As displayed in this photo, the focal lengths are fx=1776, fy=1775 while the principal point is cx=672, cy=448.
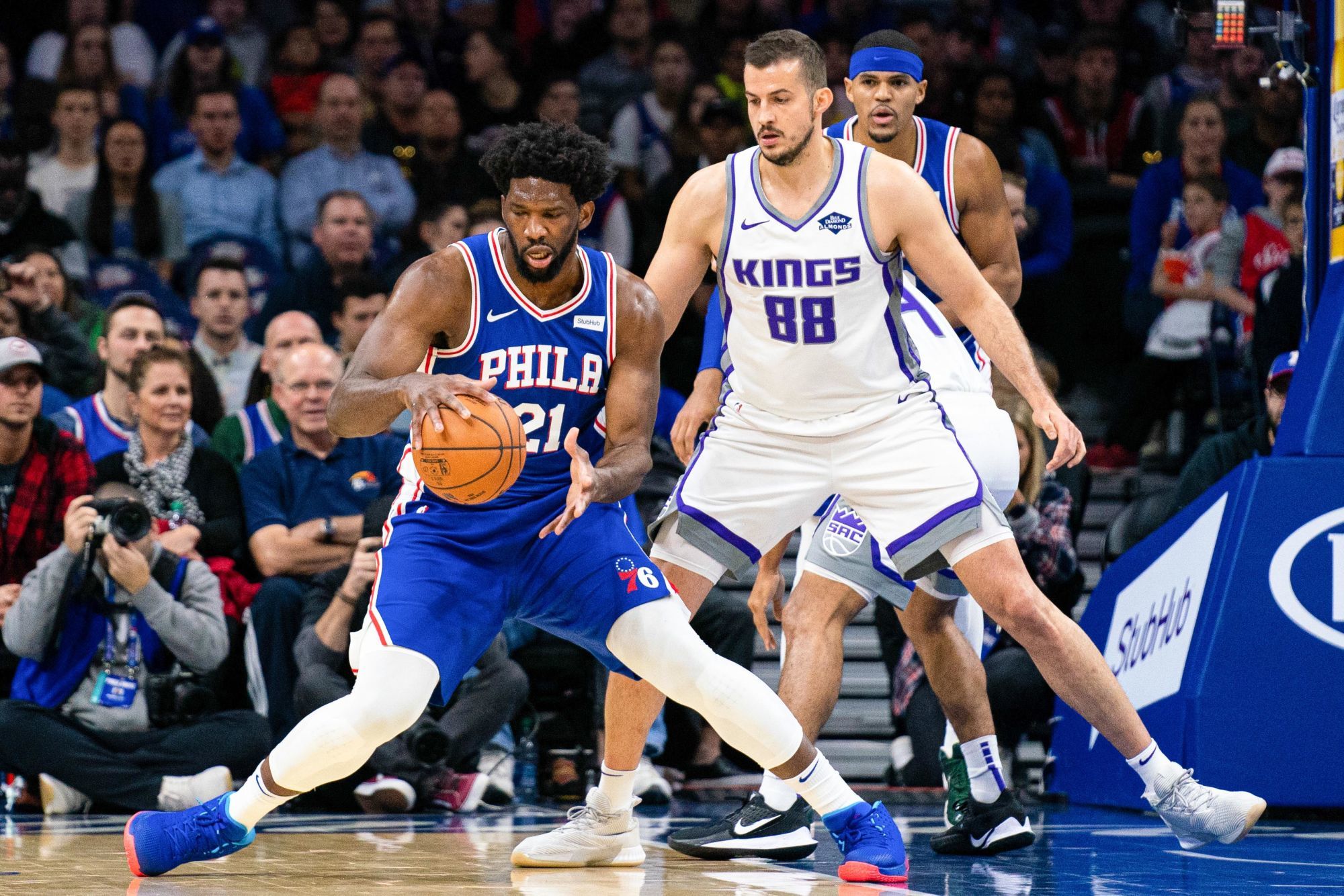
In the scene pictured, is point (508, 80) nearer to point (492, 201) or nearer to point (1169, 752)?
point (492, 201)

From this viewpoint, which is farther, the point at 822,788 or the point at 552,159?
the point at 822,788

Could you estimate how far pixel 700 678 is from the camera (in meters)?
4.85

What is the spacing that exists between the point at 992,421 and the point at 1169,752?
1.56 m

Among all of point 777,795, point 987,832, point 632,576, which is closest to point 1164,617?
point 987,832

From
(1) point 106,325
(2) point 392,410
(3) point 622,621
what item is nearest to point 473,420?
(2) point 392,410

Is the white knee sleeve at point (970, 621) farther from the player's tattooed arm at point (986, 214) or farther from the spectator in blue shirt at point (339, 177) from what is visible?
the spectator in blue shirt at point (339, 177)

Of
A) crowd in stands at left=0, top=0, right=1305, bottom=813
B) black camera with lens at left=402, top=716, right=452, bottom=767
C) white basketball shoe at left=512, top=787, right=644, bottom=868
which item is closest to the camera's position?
white basketball shoe at left=512, top=787, right=644, bottom=868

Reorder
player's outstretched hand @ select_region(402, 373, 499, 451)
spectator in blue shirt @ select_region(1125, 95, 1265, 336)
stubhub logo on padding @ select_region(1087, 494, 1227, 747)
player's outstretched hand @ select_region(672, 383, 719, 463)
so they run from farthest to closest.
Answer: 1. spectator in blue shirt @ select_region(1125, 95, 1265, 336)
2. stubhub logo on padding @ select_region(1087, 494, 1227, 747)
3. player's outstretched hand @ select_region(672, 383, 719, 463)
4. player's outstretched hand @ select_region(402, 373, 499, 451)

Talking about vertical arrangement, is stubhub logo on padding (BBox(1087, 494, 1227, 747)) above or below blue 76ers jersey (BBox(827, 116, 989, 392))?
below

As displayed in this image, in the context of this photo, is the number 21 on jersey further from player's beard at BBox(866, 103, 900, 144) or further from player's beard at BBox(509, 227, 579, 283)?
player's beard at BBox(866, 103, 900, 144)

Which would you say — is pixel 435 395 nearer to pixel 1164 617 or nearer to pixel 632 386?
pixel 632 386

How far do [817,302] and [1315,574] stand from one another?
2406 millimetres

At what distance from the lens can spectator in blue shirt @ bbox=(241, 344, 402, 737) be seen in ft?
27.1

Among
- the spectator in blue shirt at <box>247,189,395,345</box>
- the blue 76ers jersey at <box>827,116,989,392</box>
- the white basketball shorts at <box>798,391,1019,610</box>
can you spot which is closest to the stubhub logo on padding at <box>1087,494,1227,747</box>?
the white basketball shorts at <box>798,391,1019,610</box>
